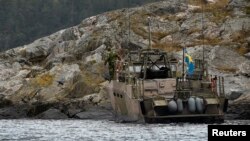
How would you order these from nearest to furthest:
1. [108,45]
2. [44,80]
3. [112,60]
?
[112,60], [44,80], [108,45]

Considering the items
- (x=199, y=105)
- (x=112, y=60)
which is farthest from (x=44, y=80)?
(x=199, y=105)

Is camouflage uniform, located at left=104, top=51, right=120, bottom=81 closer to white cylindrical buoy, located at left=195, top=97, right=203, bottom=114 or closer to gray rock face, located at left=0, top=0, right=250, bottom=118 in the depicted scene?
gray rock face, located at left=0, top=0, right=250, bottom=118

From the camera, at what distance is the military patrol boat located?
168 ft

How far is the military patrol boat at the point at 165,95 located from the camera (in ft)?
168

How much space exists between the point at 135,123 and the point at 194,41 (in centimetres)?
3283

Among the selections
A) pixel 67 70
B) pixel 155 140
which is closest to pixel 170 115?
pixel 155 140

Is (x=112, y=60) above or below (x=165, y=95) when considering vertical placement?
above

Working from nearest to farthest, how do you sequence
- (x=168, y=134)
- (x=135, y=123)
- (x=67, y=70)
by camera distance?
(x=168, y=134) → (x=135, y=123) → (x=67, y=70)

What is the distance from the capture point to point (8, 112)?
7562cm

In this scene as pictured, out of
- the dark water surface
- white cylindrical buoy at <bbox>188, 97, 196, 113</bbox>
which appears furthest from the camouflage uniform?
white cylindrical buoy at <bbox>188, 97, 196, 113</bbox>

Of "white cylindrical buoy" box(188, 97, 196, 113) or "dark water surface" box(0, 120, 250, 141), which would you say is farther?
"white cylindrical buoy" box(188, 97, 196, 113)

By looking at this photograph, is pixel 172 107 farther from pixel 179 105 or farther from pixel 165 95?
pixel 165 95

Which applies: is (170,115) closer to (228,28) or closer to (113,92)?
(113,92)

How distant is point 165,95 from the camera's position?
53.1 metres
